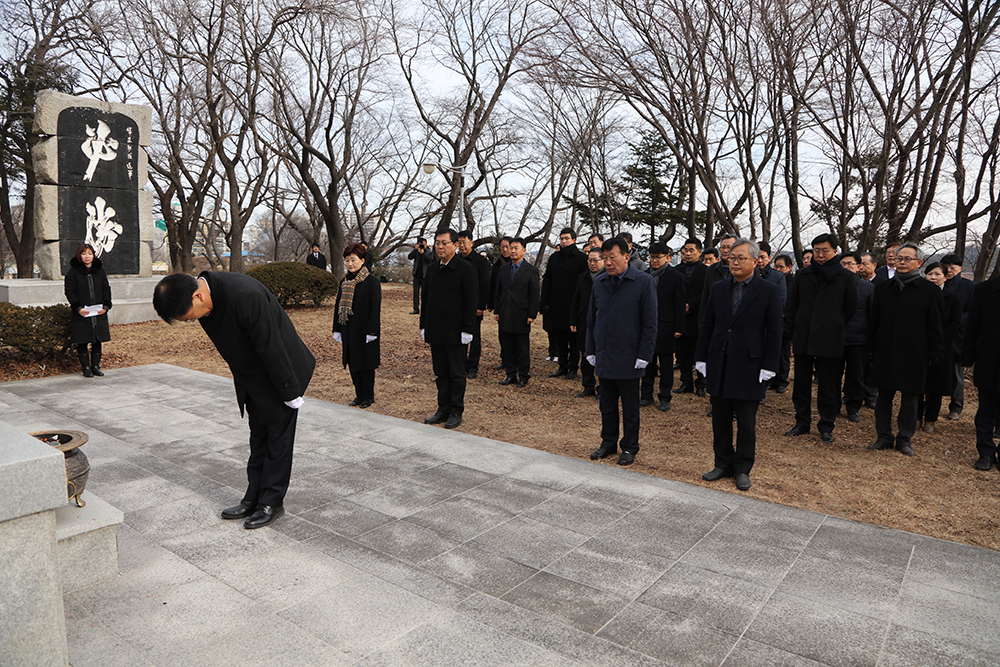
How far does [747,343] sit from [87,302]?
26.6 feet

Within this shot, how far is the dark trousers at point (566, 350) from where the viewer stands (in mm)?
9422

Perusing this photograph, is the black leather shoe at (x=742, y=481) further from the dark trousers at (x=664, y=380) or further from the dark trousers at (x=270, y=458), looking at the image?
the dark trousers at (x=270, y=458)

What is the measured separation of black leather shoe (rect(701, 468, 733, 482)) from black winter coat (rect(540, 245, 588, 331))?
4063 mm

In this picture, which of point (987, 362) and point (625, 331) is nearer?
point (625, 331)

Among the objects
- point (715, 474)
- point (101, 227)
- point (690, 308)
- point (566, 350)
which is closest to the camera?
point (715, 474)

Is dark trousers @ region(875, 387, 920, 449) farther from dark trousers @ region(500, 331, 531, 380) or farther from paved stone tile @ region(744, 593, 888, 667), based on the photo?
dark trousers @ region(500, 331, 531, 380)

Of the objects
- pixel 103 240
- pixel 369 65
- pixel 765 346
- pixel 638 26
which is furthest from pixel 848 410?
pixel 369 65

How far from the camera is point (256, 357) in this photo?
3.78 m

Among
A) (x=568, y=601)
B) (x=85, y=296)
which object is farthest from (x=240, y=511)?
(x=85, y=296)

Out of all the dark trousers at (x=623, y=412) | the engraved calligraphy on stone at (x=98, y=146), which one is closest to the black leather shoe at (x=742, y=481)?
the dark trousers at (x=623, y=412)

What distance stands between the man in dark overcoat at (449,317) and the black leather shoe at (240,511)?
2.75 m

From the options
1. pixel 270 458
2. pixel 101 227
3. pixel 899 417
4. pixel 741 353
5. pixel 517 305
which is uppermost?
pixel 101 227

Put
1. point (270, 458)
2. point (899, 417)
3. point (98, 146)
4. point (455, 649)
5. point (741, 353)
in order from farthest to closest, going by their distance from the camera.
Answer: point (98, 146) → point (899, 417) → point (741, 353) → point (270, 458) → point (455, 649)

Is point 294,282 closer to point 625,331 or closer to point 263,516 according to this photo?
point 625,331
